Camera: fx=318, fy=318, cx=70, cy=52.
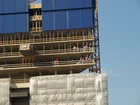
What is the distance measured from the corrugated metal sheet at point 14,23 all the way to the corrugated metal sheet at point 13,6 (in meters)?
1.31

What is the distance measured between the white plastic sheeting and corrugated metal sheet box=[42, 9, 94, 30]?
13501mm

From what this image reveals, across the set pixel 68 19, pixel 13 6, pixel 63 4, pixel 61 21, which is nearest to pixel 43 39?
pixel 61 21

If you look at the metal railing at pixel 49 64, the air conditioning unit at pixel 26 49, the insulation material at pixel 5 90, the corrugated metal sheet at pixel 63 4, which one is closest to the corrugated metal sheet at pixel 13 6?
the corrugated metal sheet at pixel 63 4

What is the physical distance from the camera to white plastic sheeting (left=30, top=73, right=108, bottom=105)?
6888cm

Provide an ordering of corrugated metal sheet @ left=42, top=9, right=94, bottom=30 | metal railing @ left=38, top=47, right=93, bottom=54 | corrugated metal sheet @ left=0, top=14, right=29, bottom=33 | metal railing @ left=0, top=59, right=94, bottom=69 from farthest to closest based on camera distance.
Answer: corrugated metal sheet @ left=0, top=14, right=29, bottom=33, corrugated metal sheet @ left=42, top=9, right=94, bottom=30, metal railing @ left=38, top=47, right=93, bottom=54, metal railing @ left=0, top=59, right=94, bottom=69

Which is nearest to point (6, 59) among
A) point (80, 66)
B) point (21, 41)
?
Result: point (21, 41)

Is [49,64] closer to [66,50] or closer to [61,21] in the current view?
[66,50]

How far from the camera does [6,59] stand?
77438mm

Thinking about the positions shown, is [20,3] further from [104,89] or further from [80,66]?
[104,89]

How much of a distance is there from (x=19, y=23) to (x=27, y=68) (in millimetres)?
11633

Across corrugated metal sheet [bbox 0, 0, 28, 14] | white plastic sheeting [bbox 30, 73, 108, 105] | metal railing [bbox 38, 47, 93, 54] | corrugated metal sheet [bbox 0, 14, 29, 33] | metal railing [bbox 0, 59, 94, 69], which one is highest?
corrugated metal sheet [bbox 0, 0, 28, 14]

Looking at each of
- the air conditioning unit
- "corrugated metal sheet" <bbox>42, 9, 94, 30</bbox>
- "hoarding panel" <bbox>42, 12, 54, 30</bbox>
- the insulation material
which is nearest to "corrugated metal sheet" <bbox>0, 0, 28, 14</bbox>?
"hoarding panel" <bbox>42, 12, 54, 30</bbox>

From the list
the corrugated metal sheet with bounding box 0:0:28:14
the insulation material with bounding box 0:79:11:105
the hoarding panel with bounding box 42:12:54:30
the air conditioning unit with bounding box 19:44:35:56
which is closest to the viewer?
the insulation material with bounding box 0:79:11:105

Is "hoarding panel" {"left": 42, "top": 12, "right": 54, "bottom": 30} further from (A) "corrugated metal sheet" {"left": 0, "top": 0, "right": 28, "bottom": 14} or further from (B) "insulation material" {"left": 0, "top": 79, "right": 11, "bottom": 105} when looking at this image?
(B) "insulation material" {"left": 0, "top": 79, "right": 11, "bottom": 105}
